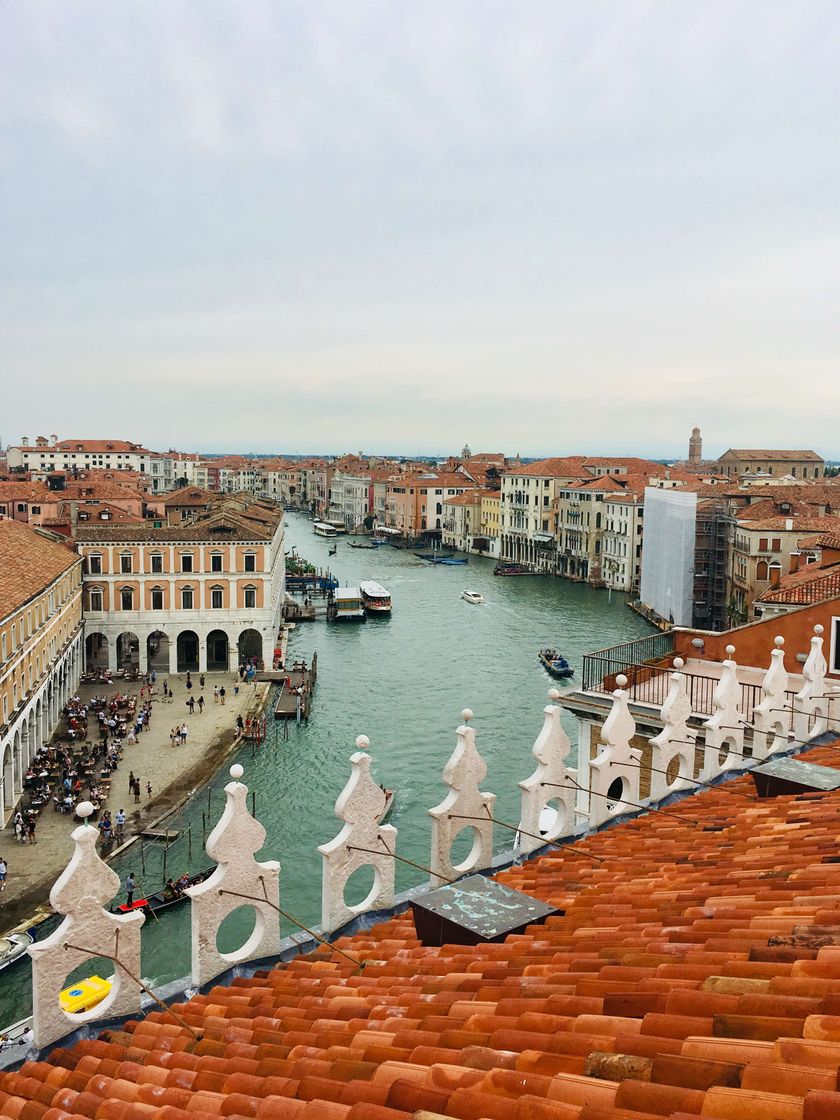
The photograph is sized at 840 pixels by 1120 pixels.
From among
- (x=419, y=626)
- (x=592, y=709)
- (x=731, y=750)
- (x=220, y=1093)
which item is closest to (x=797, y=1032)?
(x=220, y=1093)

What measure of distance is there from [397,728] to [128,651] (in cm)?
1612

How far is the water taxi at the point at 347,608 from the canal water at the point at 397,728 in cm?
74

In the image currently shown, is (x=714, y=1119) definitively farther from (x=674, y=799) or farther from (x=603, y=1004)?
(x=674, y=799)

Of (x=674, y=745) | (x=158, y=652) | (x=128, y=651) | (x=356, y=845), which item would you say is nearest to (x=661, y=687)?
(x=674, y=745)

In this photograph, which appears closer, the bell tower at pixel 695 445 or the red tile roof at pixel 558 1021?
the red tile roof at pixel 558 1021

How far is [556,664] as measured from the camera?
45.0 m

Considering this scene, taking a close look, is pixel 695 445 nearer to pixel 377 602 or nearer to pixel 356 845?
pixel 377 602

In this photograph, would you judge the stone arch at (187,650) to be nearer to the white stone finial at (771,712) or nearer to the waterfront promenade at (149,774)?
the waterfront promenade at (149,774)

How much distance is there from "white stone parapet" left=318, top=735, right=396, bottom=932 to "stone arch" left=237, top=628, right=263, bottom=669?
3933 centimetres

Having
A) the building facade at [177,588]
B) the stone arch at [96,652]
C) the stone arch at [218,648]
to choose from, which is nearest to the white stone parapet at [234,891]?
the building facade at [177,588]

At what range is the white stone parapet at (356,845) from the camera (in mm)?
6641

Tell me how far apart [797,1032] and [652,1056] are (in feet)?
1.50

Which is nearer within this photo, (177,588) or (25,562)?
(25,562)

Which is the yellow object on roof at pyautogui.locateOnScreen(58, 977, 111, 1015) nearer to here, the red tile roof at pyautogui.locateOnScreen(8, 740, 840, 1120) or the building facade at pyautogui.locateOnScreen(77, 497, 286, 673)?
the red tile roof at pyautogui.locateOnScreen(8, 740, 840, 1120)
